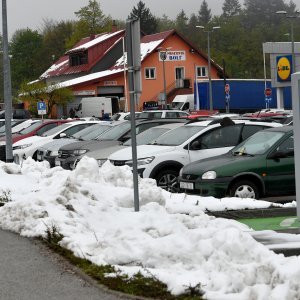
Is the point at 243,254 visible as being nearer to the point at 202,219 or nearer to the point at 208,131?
the point at 202,219

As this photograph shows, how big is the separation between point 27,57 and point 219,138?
321 feet

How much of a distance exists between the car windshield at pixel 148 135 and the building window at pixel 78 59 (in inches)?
2517

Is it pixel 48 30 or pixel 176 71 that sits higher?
pixel 48 30

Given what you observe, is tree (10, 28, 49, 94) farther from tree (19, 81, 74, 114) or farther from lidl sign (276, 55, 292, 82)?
lidl sign (276, 55, 292, 82)

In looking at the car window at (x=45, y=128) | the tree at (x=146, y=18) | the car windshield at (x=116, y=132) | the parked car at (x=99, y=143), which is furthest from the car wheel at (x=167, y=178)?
the tree at (x=146, y=18)

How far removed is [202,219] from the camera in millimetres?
9148

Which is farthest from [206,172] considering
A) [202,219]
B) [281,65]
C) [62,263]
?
[281,65]

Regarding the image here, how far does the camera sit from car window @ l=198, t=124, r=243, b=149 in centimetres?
1619

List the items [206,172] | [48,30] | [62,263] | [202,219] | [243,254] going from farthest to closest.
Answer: [48,30] → [206,172] → [202,219] → [62,263] → [243,254]

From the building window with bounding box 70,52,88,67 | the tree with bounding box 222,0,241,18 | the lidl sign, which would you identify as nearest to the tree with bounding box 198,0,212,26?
the tree with bounding box 222,0,241,18

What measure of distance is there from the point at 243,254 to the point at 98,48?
76309 millimetres

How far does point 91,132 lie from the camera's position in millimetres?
23406

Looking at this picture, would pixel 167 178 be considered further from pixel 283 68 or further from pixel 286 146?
pixel 283 68

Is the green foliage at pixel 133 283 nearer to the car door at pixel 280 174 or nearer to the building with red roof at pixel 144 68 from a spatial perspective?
the car door at pixel 280 174
